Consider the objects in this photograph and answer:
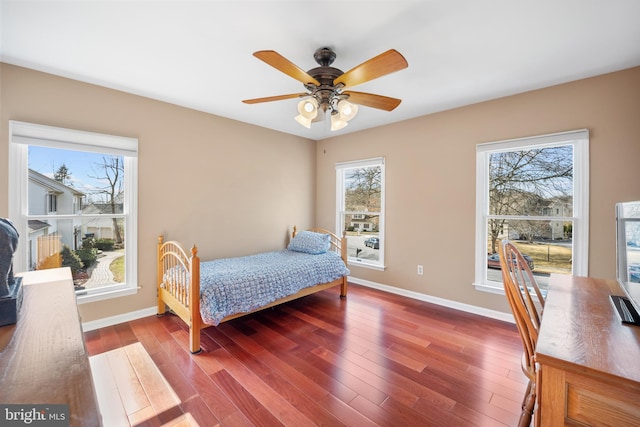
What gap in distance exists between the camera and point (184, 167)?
3246mm

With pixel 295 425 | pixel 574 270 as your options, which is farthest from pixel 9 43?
pixel 574 270

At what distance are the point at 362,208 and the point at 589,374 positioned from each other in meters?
3.60

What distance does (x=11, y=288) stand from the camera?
94cm

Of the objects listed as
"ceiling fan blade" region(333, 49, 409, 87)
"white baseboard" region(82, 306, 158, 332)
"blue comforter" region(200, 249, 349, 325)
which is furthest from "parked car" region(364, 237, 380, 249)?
"white baseboard" region(82, 306, 158, 332)

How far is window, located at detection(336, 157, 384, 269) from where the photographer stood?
4.07m

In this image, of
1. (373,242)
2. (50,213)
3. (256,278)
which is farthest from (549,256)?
(50,213)

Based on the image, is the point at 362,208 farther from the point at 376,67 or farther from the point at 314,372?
the point at 376,67

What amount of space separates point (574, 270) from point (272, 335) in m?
2.94

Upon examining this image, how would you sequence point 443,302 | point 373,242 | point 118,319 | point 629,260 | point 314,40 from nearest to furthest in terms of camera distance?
point 629,260 → point 314,40 → point 118,319 → point 443,302 → point 373,242

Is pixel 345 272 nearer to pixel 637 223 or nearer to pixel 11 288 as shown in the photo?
pixel 637 223

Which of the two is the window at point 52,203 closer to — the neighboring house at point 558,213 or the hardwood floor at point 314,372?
the hardwood floor at point 314,372

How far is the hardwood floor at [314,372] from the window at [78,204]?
0.59 metres

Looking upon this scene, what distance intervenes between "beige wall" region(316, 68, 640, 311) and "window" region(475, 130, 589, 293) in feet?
0.25

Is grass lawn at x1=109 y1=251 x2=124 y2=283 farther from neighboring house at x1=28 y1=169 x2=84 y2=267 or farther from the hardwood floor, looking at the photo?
the hardwood floor
